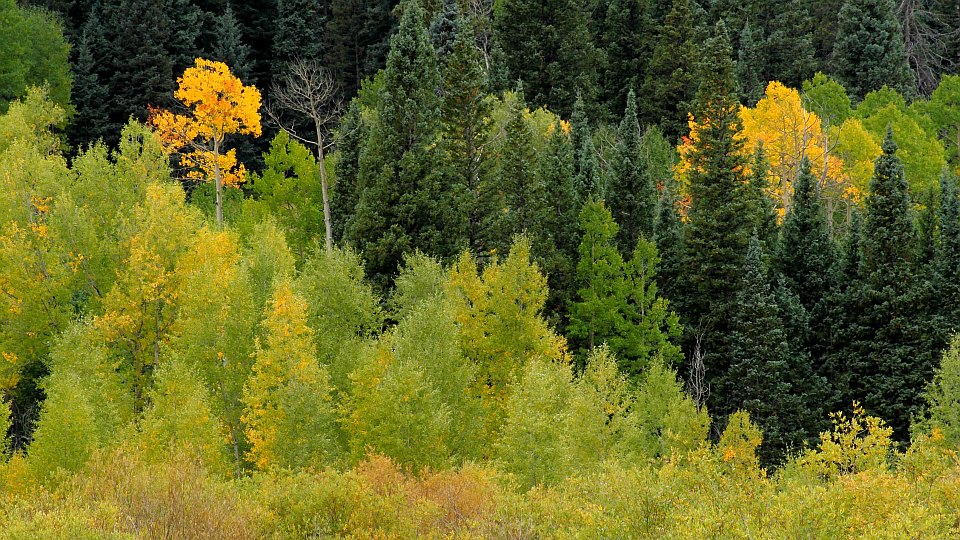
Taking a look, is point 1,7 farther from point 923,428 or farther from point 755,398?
point 923,428

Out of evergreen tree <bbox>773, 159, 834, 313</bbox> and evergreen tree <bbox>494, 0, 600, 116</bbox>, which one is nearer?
evergreen tree <bbox>773, 159, 834, 313</bbox>

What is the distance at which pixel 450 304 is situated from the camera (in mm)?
55375

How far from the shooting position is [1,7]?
257 feet

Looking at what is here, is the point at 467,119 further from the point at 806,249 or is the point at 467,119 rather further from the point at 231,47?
the point at 231,47

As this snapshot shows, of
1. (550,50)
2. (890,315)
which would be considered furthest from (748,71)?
(890,315)

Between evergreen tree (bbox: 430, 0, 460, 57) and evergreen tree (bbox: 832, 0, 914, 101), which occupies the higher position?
evergreen tree (bbox: 832, 0, 914, 101)

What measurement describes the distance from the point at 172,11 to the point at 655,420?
5544 centimetres

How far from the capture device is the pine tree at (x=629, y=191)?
6688cm

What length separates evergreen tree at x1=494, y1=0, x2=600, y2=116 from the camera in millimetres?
90688

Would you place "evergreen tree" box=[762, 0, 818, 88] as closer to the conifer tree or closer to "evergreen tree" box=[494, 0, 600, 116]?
"evergreen tree" box=[494, 0, 600, 116]

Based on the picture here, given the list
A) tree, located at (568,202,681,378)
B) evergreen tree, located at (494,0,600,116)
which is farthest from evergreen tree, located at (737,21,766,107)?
tree, located at (568,202,681,378)

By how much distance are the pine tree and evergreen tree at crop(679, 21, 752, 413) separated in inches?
116

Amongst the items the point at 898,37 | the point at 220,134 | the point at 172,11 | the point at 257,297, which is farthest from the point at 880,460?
the point at 172,11

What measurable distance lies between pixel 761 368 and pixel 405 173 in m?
21.9
